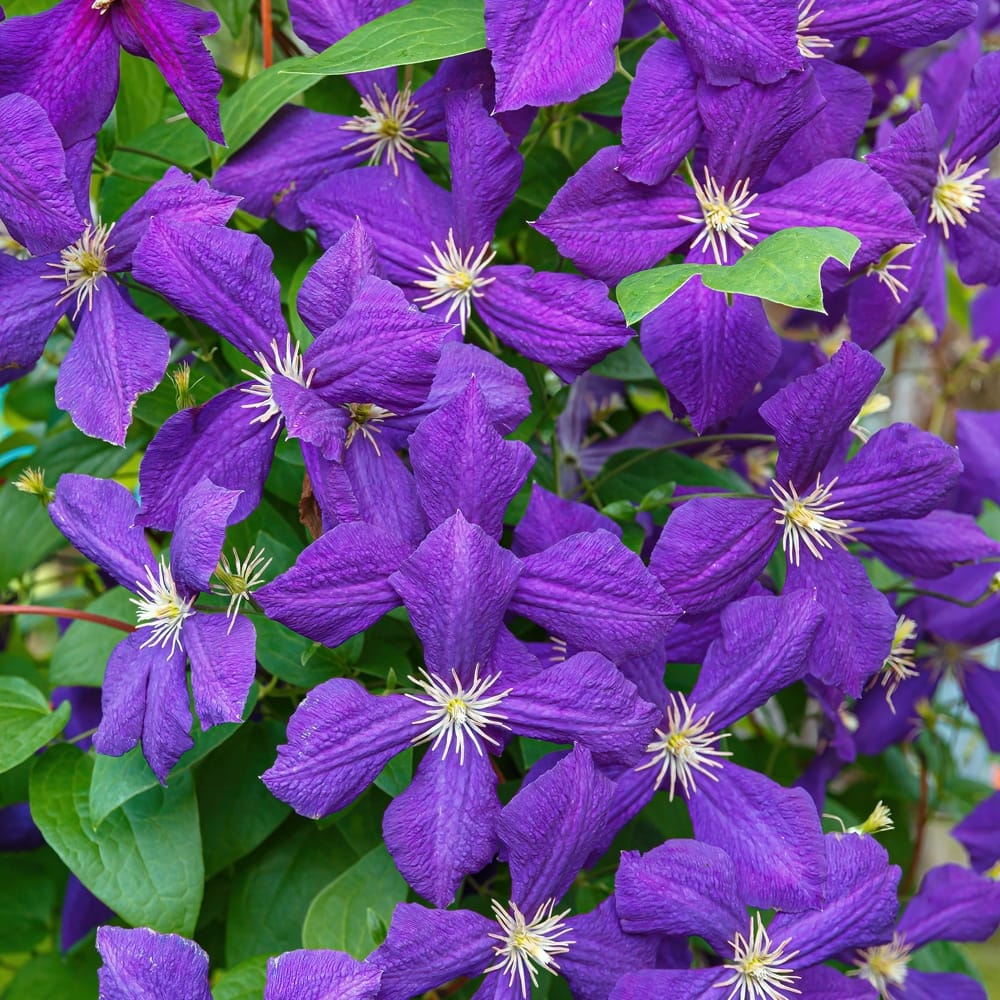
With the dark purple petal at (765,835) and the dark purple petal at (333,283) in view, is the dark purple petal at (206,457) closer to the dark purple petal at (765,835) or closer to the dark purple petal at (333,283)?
the dark purple petal at (333,283)

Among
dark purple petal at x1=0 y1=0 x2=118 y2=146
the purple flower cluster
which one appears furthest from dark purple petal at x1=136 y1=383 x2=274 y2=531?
dark purple petal at x1=0 y1=0 x2=118 y2=146

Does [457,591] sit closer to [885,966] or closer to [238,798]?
[238,798]

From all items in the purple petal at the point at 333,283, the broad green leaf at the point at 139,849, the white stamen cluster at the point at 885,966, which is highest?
the purple petal at the point at 333,283

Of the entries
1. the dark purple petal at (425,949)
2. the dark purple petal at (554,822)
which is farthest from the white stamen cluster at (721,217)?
the dark purple petal at (425,949)

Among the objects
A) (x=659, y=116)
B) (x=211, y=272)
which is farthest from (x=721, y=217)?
(x=211, y=272)

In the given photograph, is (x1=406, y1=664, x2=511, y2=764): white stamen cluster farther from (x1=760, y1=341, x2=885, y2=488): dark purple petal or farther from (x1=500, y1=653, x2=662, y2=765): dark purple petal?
(x1=760, y1=341, x2=885, y2=488): dark purple petal

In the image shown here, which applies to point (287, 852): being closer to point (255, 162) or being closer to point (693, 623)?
point (693, 623)
